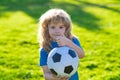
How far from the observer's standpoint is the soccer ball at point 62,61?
4449mm

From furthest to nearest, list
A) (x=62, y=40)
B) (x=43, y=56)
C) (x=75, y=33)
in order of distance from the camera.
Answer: (x=75, y=33) < (x=43, y=56) < (x=62, y=40)

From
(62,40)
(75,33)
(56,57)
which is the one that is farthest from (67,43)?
(75,33)

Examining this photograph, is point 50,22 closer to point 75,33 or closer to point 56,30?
point 56,30

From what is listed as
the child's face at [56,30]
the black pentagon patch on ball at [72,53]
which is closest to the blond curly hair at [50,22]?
the child's face at [56,30]

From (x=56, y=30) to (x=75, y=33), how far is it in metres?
6.51

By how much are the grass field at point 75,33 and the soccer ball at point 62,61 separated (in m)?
2.62

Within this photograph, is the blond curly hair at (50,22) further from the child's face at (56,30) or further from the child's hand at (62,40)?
the child's hand at (62,40)

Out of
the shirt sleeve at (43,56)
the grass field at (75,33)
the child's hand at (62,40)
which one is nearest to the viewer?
the child's hand at (62,40)

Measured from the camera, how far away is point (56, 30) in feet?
14.7

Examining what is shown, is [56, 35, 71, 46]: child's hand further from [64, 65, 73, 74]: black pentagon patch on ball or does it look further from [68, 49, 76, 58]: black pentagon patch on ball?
[64, 65, 73, 74]: black pentagon patch on ball

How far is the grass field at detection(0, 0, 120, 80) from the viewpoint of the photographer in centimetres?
751

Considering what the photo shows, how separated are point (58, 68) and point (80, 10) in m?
10.2

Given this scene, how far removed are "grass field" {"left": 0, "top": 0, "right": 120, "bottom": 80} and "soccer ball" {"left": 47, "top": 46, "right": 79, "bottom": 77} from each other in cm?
262

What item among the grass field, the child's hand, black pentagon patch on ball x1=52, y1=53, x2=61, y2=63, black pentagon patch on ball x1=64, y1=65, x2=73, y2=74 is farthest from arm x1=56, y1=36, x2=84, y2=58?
the grass field
